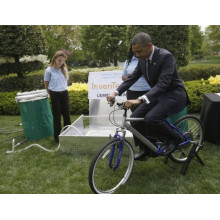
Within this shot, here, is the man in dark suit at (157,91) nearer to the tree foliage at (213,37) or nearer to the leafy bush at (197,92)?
the leafy bush at (197,92)

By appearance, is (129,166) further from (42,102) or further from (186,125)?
(42,102)

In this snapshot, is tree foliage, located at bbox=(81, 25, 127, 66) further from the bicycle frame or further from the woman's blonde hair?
the bicycle frame

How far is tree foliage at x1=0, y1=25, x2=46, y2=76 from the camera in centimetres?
845

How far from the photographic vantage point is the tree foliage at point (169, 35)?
7938 millimetres

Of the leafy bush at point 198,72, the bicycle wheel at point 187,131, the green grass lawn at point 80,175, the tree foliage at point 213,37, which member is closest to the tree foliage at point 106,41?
the tree foliage at point 213,37

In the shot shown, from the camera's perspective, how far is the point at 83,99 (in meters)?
7.24

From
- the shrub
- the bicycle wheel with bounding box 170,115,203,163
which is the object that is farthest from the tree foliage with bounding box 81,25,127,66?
the bicycle wheel with bounding box 170,115,203,163

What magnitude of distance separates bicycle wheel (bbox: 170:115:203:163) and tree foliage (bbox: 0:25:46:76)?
7.12 metres

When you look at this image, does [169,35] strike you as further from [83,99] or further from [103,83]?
[83,99]

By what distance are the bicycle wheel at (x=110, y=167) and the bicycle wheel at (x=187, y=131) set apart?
84 centimetres

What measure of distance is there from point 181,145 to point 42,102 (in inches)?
128

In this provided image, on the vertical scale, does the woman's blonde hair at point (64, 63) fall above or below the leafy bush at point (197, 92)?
above

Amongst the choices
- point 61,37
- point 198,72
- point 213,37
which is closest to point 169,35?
point 198,72

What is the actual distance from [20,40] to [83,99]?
3648 mm
